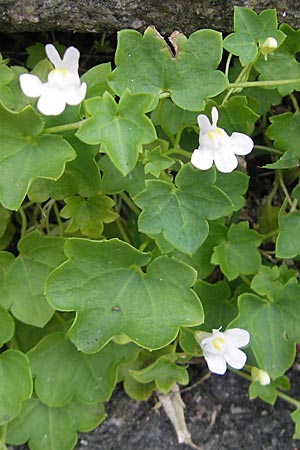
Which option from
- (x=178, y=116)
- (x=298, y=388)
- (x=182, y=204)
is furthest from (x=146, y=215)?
(x=298, y=388)

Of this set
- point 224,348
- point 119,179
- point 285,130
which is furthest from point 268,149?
point 224,348

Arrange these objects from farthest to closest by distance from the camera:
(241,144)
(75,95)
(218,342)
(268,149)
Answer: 1. (268,149)
2. (218,342)
3. (241,144)
4. (75,95)

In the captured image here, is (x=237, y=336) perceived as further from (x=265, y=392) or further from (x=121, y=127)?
(x=121, y=127)

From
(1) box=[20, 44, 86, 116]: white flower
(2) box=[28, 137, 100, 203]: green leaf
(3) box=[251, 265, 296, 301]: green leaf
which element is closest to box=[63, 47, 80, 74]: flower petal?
(1) box=[20, 44, 86, 116]: white flower

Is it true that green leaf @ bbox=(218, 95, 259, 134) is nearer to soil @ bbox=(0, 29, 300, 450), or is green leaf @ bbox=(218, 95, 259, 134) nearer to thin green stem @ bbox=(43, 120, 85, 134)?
thin green stem @ bbox=(43, 120, 85, 134)

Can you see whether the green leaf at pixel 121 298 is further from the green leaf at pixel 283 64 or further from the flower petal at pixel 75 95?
the green leaf at pixel 283 64

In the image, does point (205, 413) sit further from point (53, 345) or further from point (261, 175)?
point (261, 175)
